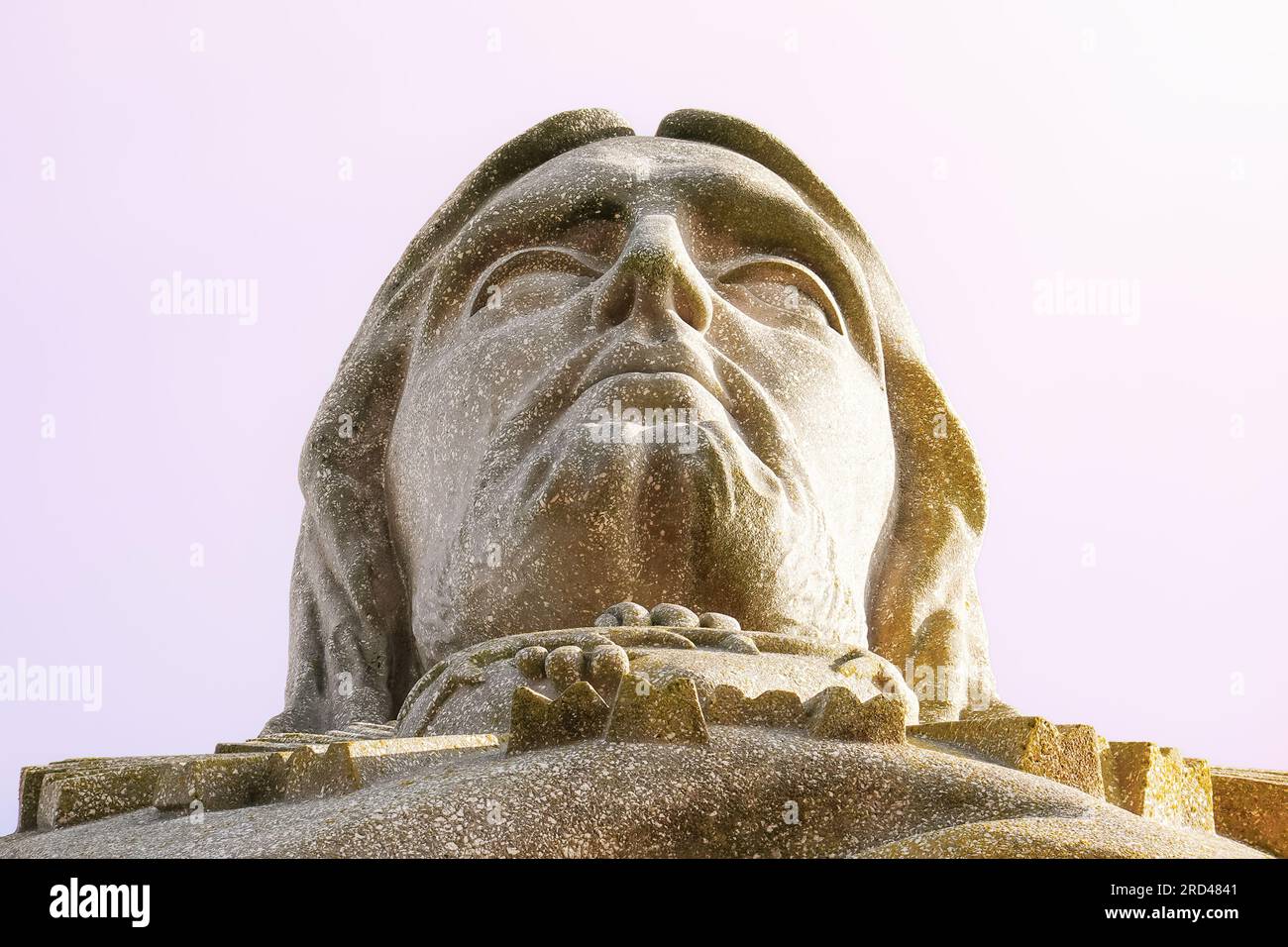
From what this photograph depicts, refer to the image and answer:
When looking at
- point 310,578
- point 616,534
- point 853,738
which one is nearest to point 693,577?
point 616,534

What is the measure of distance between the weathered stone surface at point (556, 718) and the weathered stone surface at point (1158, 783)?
1121 mm

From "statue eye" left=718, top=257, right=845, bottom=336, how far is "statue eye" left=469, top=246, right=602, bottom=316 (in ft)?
1.58

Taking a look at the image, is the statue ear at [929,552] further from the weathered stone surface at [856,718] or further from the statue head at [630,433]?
the weathered stone surface at [856,718]

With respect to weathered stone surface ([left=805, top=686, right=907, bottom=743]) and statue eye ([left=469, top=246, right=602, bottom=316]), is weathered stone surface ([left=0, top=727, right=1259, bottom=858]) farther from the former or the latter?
statue eye ([left=469, top=246, right=602, bottom=316])

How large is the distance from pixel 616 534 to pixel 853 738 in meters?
1.53

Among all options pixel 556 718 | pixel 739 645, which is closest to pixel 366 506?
pixel 739 645

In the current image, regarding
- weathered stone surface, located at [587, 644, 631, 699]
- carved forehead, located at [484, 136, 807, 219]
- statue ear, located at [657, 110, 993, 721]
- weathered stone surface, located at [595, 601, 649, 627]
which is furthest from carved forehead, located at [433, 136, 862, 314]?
weathered stone surface, located at [587, 644, 631, 699]

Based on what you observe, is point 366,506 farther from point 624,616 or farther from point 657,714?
point 657,714

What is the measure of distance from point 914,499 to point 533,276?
1624 millimetres

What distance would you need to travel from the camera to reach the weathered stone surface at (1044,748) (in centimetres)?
279

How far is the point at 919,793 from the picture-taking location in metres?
2.40

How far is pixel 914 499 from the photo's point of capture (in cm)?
532

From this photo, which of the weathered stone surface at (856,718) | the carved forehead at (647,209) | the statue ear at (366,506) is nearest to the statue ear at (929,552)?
the carved forehead at (647,209)
